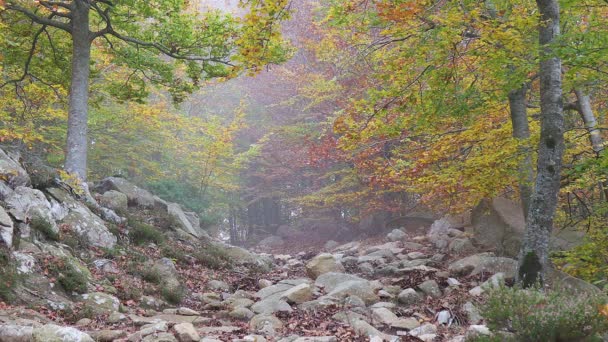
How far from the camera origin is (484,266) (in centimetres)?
959

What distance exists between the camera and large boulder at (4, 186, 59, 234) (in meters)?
7.49

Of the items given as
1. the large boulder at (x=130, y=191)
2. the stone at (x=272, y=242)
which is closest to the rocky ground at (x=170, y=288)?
the large boulder at (x=130, y=191)

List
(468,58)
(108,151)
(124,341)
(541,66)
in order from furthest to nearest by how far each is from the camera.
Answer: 1. (108,151)
2. (468,58)
3. (541,66)
4. (124,341)

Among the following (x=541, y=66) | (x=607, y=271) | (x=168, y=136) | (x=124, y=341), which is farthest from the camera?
(x=168, y=136)

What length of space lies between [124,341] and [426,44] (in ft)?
19.8

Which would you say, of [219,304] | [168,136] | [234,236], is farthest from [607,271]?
[234,236]

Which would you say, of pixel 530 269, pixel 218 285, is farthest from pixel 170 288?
pixel 530 269

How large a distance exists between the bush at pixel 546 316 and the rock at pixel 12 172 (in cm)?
771

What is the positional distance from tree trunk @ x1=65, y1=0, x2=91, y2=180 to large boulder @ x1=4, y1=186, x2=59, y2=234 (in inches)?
115

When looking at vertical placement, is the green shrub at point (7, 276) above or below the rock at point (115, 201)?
below

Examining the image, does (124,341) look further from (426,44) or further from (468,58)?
(468,58)

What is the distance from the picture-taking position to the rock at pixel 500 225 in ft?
37.7

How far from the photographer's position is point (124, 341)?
492 cm

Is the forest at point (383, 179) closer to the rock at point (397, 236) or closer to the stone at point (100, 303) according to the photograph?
the stone at point (100, 303)
